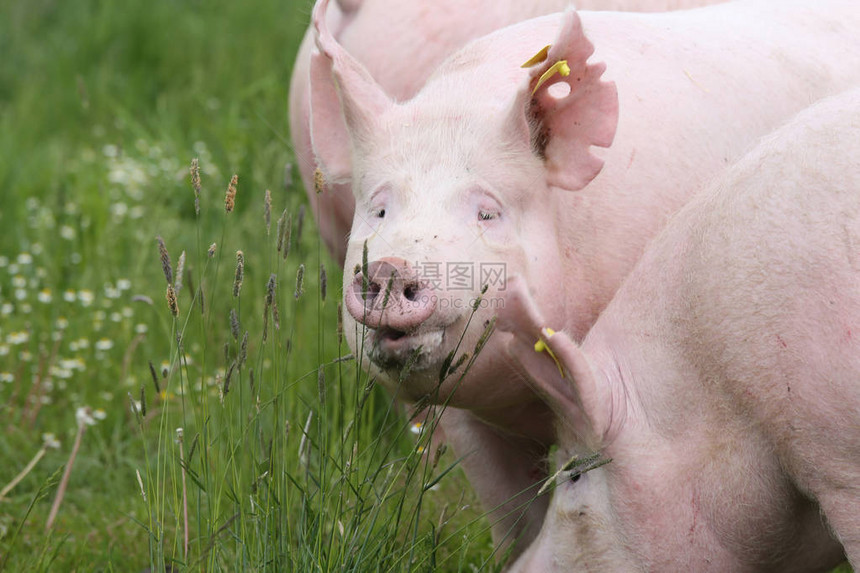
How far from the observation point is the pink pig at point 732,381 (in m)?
2.66

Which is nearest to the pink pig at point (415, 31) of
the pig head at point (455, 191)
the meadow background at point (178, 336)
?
the meadow background at point (178, 336)

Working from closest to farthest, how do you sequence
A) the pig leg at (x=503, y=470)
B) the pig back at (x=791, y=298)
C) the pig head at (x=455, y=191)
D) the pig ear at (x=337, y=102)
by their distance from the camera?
the pig back at (x=791, y=298), the pig head at (x=455, y=191), the pig ear at (x=337, y=102), the pig leg at (x=503, y=470)

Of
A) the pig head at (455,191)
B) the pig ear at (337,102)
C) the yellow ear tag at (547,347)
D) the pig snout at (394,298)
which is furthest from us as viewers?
the pig ear at (337,102)

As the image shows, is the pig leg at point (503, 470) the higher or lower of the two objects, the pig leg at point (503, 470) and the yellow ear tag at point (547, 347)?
the lower

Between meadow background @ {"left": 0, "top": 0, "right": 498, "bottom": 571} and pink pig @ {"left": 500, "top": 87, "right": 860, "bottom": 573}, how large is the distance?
378mm

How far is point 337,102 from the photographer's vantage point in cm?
371

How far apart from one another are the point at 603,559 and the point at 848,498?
570mm

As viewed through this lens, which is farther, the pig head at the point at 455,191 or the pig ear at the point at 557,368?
the pig head at the point at 455,191

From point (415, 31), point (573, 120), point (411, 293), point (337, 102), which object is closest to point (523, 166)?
point (573, 120)

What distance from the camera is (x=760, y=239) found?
2.79 metres

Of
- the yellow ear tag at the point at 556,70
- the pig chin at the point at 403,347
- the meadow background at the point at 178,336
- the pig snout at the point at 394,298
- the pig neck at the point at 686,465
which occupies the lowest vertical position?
the meadow background at the point at 178,336

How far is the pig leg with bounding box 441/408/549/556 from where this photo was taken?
3.81 metres

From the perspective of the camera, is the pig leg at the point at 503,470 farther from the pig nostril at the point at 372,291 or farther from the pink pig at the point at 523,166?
the pig nostril at the point at 372,291

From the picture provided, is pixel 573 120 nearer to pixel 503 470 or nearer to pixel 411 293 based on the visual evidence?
pixel 411 293
